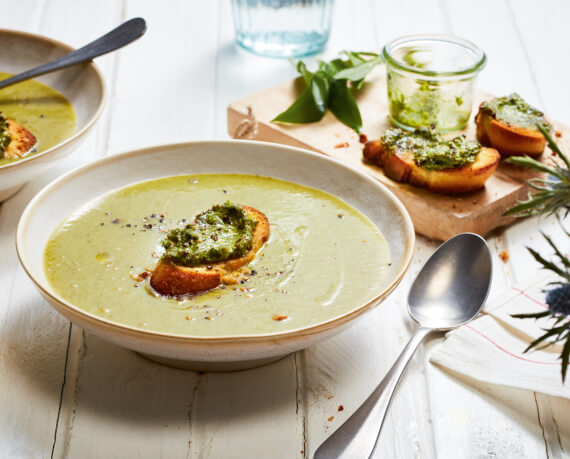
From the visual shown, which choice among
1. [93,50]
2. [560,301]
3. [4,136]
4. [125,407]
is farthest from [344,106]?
[560,301]

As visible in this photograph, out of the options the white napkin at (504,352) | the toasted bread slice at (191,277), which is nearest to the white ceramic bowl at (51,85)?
the toasted bread slice at (191,277)

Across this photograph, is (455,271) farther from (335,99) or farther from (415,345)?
(335,99)

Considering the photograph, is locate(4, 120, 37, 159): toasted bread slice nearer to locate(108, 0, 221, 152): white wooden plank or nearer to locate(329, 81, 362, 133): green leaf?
locate(108, 0, 221, 152): white wooden plank

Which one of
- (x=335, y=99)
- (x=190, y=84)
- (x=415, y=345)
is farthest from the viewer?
(x=190, y=84)

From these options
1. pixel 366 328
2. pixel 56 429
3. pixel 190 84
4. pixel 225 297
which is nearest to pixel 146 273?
pixel 225 297

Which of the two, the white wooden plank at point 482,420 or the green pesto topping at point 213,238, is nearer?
the white wooden plank at point 482,420

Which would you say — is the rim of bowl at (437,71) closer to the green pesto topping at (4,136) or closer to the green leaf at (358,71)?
the green leaf at (358,71)

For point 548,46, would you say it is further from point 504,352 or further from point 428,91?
point 504,352

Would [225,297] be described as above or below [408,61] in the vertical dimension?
above
